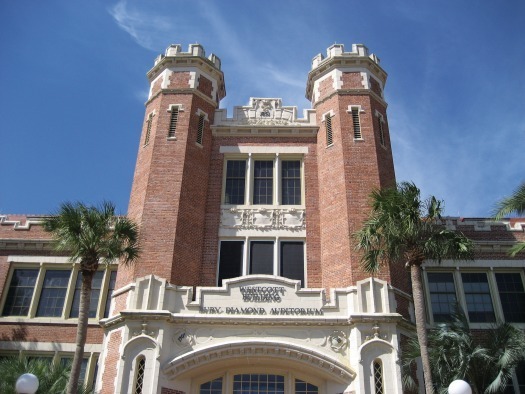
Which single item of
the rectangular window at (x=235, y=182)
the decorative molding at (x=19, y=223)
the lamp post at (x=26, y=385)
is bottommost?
the lamp post at (x=26, y=385)

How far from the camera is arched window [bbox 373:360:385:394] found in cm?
1695

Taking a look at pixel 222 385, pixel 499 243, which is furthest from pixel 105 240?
pixel 499 243

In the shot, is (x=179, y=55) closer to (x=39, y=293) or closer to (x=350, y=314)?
(x=39, y=293)

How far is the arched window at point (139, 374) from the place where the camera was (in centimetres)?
1708

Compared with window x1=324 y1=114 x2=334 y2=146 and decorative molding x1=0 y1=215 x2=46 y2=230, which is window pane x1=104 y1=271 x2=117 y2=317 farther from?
window x1=324 y1=114 x2=334 y2=146

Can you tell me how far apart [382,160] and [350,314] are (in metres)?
7.43

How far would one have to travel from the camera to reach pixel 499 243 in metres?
23.0

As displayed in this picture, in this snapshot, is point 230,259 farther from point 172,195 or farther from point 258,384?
point 258,384

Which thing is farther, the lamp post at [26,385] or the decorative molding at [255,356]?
the decorative molding at [255,356]

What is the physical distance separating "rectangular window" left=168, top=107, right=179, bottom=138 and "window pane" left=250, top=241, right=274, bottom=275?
592 cm

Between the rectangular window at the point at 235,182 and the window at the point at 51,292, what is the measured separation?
19.4 feet

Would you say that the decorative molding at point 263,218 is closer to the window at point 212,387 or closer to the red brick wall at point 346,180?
the red brick wall at point 346,180

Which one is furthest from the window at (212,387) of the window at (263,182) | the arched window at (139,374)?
the window at (263,182)

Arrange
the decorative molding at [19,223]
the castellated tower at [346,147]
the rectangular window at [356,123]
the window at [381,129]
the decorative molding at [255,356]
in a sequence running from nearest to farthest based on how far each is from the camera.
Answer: the decorative molding at [255,356]
the castellated tower at [346,147]
the rectangular window at [356,123]
the window at [381,129]
the decorative molding at [19,223]
